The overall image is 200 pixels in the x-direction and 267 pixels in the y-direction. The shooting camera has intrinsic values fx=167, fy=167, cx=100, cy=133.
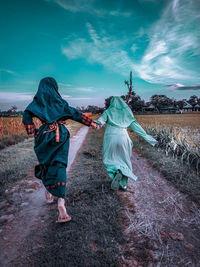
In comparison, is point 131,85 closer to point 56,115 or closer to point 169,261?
point 56,115

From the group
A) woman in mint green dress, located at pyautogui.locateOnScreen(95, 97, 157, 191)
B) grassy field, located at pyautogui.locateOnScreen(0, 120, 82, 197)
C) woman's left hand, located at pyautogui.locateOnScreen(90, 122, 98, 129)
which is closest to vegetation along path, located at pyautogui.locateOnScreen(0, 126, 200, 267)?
woman in mint green dress, located at pyautogui.locateOnScreen(95, 97, 157, 191)

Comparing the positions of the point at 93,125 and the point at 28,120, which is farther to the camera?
the point at 93,125

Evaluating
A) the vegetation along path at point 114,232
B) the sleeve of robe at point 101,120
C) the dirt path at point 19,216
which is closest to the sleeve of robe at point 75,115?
the sleeve of robe at point 101,120

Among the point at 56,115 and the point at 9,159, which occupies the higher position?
the point at 56,115

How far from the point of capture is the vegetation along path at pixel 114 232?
6.19ft

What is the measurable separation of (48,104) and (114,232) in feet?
6.99

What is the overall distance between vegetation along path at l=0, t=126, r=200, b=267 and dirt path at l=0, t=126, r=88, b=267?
0.02 m

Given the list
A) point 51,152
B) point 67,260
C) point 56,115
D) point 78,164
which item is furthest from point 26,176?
point 67,260

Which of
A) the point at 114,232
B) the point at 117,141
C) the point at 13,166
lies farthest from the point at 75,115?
the point at 13,166

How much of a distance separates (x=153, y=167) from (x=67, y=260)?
375 cm

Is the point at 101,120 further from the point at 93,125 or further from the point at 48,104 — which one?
the point at 48,104

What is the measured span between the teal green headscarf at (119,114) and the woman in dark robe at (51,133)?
1134 millimetres

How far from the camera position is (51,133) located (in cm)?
266

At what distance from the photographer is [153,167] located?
5.02 m
